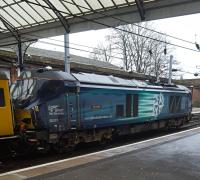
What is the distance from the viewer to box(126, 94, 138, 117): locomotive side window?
17452mm

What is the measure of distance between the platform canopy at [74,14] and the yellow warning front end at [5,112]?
9.73 feet

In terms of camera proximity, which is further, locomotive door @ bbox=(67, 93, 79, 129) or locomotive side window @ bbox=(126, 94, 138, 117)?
locomotive side window @ bbox=(126, 94, 138, 117)

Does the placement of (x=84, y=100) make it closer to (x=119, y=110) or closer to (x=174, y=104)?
(x=119, y=110)

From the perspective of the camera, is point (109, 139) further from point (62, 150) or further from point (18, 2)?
point (18, 2)

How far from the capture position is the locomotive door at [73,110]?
13570mm

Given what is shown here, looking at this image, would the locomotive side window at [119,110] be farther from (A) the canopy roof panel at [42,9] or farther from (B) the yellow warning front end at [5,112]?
(B) the yellow warning front end at [5,112]

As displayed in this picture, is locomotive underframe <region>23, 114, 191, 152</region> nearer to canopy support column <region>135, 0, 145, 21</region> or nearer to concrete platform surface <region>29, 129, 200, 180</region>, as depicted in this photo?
concrete platform surface <region>29, 129, 200, 180</region>

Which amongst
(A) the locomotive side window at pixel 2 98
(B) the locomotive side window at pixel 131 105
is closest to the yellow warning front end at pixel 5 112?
(A) the locomotive side window at pixel 2 98

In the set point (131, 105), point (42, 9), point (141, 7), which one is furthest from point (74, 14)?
point (131, 105)

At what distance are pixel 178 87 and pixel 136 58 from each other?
30327mm

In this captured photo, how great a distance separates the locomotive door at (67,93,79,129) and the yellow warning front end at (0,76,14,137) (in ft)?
7.85

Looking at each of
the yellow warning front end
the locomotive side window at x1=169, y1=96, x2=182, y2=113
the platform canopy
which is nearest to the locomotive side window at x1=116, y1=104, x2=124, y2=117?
the platform canopy

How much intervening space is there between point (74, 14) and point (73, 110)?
425cm

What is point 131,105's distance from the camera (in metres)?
17.7
